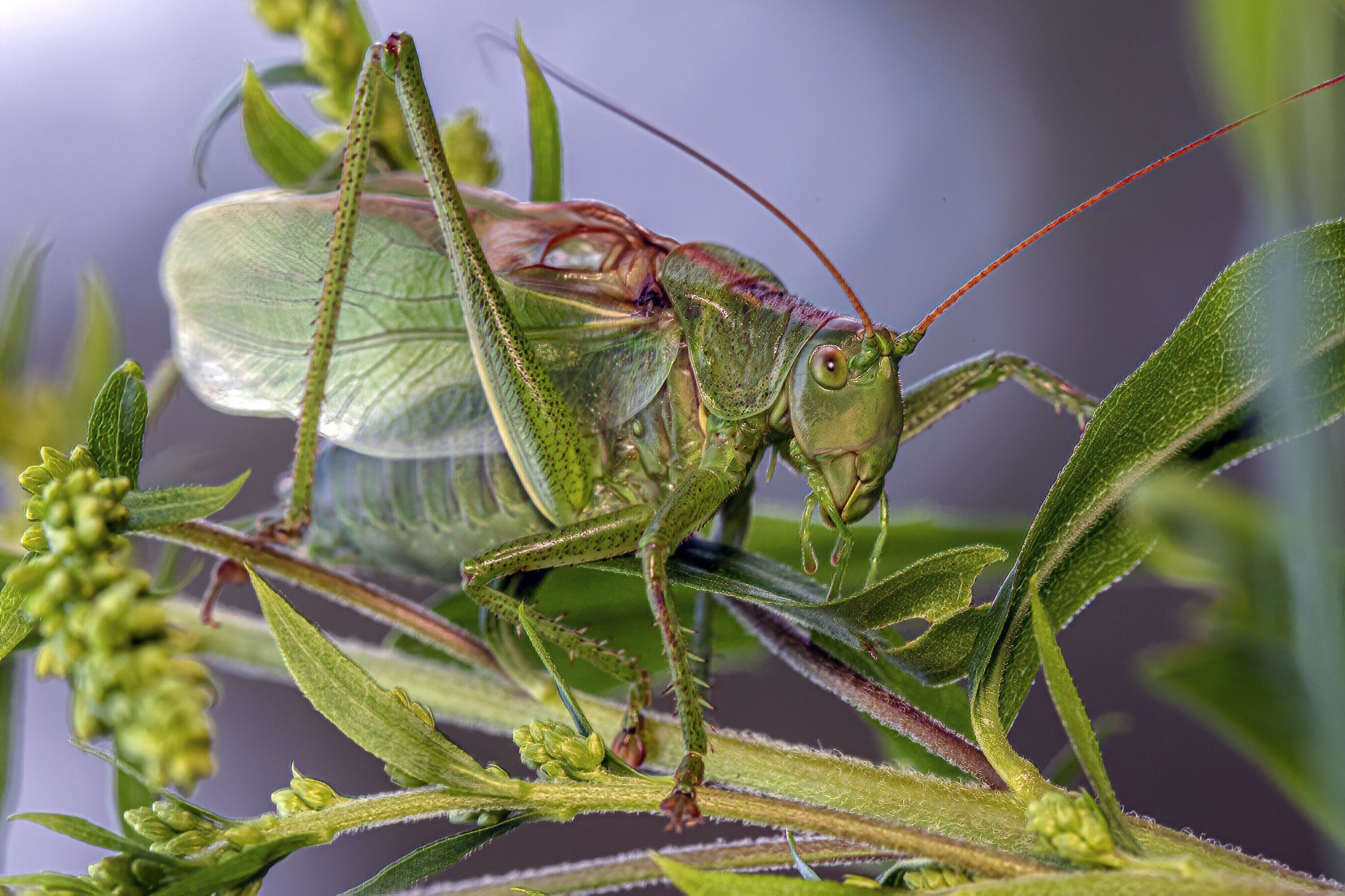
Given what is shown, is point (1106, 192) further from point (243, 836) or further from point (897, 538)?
point (243, 836)

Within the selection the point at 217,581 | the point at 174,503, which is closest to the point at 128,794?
the point at 217,581

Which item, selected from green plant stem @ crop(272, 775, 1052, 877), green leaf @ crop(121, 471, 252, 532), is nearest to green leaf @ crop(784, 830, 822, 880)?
green plant stem @ crop(272, 775, 1052, 877)

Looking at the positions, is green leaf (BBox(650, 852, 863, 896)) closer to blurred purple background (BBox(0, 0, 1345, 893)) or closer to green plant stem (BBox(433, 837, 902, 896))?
green plant stem (BBox(433, 837, 902, 896))

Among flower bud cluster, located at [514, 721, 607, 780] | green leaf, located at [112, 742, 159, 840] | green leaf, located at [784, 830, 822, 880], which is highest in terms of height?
flower bud cluster, located at [514, 721, 607, 780]

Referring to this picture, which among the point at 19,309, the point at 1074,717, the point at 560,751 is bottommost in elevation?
the point at 560,751

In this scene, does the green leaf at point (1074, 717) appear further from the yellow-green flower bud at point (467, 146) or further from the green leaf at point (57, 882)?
the yellow-green flower bud at point (467, 146)

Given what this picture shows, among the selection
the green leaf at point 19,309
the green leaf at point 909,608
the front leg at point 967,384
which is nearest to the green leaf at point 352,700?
the green leaf at point 909,608
